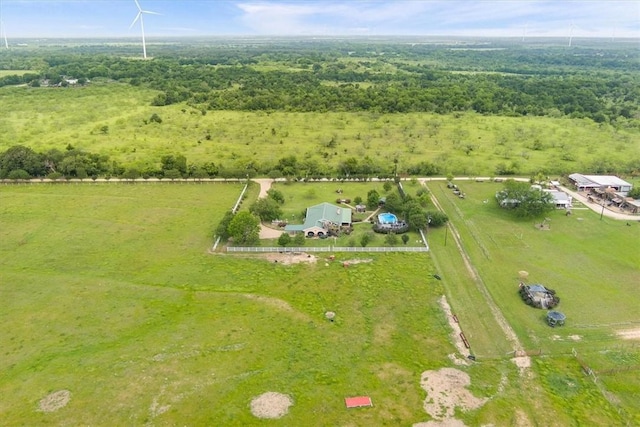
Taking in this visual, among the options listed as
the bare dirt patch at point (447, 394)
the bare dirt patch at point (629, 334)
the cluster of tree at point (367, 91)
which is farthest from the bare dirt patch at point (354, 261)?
the cluster of tree at point (367, 91)

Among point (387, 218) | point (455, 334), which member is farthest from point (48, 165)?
point (455, 334)

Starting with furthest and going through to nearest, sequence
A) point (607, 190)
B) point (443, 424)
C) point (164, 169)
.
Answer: point (164, 169)
point (607, 190)
point (443, 424)

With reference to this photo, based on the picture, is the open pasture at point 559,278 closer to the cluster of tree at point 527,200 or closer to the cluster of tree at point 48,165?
the cluster of tree at point 527,200

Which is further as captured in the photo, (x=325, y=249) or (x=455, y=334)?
(x=325, y=249)

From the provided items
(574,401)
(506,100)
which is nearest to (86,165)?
(574,401)

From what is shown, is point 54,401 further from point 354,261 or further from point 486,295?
point 486,295

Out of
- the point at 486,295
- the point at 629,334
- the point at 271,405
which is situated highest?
the point at 629,334

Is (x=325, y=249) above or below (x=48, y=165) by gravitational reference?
below

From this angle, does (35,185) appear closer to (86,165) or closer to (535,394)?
(86,165)
